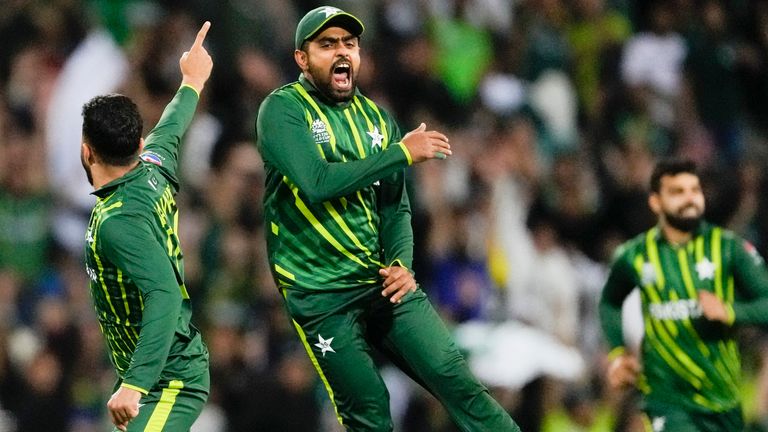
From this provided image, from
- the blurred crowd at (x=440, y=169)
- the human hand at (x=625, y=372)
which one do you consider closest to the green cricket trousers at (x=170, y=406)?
the human hand at (x=625, y=372)

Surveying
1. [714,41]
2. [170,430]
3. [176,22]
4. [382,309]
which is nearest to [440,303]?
[176,22]

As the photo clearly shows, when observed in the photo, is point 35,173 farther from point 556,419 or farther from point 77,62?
point 556,419

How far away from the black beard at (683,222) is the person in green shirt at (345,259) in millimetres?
1906

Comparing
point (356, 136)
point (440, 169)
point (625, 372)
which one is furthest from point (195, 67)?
point (440, 169)

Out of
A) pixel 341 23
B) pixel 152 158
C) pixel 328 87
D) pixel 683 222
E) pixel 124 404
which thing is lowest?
pixel 124 404

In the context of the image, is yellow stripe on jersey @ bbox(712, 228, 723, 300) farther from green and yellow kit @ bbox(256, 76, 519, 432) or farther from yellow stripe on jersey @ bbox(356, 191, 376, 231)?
yellow stripe on jersey @ bbox(356, 191, 376, 231)

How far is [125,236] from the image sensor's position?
18.5 ft

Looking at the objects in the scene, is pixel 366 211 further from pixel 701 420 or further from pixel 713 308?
pixel 701 420

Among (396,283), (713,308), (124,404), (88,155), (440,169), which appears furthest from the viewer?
(440,169)

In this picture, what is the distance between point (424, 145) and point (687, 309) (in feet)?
7.45

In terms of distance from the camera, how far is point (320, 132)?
643 centimetres

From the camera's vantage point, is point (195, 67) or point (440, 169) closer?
point (195, 67)

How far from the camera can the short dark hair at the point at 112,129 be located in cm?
577

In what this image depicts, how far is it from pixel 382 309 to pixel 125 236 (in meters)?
1.35
